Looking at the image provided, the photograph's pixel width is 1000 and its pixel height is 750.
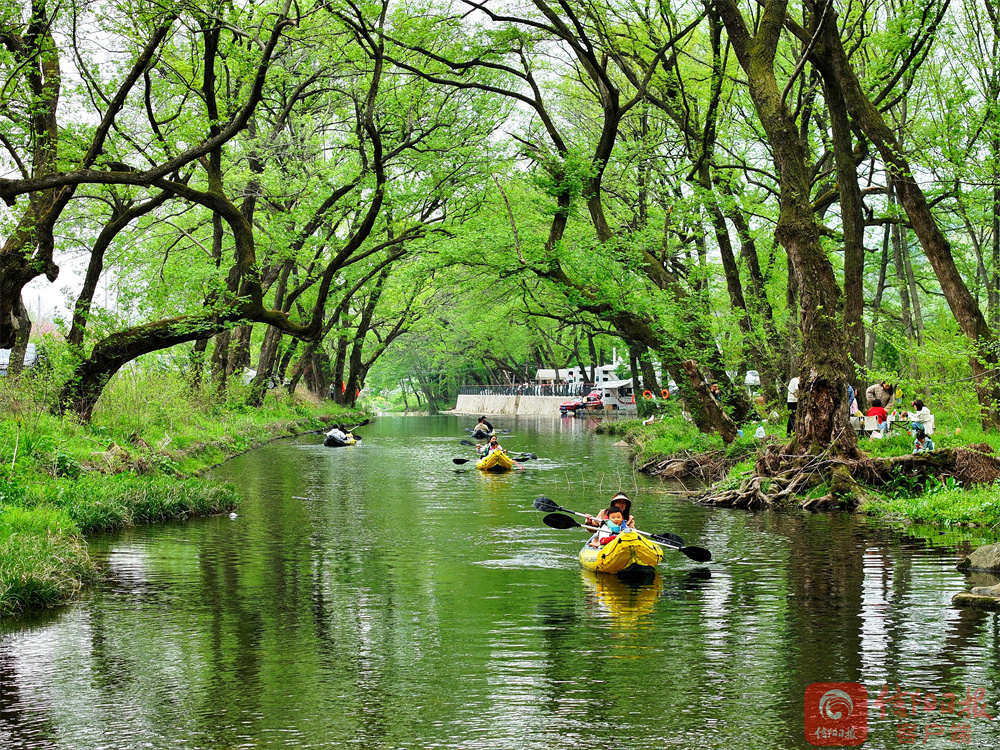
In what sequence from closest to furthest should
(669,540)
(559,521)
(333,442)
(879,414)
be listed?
(669,540) → (559,521) → (879,414) → (333,442)

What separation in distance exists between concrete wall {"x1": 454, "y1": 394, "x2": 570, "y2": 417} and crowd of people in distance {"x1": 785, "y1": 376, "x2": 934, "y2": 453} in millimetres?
52010

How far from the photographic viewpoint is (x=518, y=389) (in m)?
92.2

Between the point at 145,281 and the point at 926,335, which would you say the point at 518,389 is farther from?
the point at 926,335

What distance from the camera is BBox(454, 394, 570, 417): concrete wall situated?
82500 millimetres

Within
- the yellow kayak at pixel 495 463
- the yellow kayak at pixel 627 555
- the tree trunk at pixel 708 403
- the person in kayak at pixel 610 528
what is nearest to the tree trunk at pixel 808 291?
the tree trunk at pixel 708 403

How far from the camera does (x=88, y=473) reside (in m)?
18.7

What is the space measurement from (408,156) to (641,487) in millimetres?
16192

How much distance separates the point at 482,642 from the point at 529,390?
7898 centimetres

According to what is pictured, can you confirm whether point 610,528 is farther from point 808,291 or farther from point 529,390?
point 529,390

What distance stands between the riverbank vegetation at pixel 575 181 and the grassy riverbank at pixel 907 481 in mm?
342

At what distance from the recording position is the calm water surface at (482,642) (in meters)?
7.96

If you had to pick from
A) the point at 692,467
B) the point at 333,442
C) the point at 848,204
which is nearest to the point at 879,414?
the point at 692,467

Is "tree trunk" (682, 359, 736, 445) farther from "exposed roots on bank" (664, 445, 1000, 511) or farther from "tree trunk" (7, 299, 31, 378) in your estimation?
"tree trunk" (7, 299, 31, 378)

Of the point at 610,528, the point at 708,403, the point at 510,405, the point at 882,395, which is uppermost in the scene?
the point at 882,395
